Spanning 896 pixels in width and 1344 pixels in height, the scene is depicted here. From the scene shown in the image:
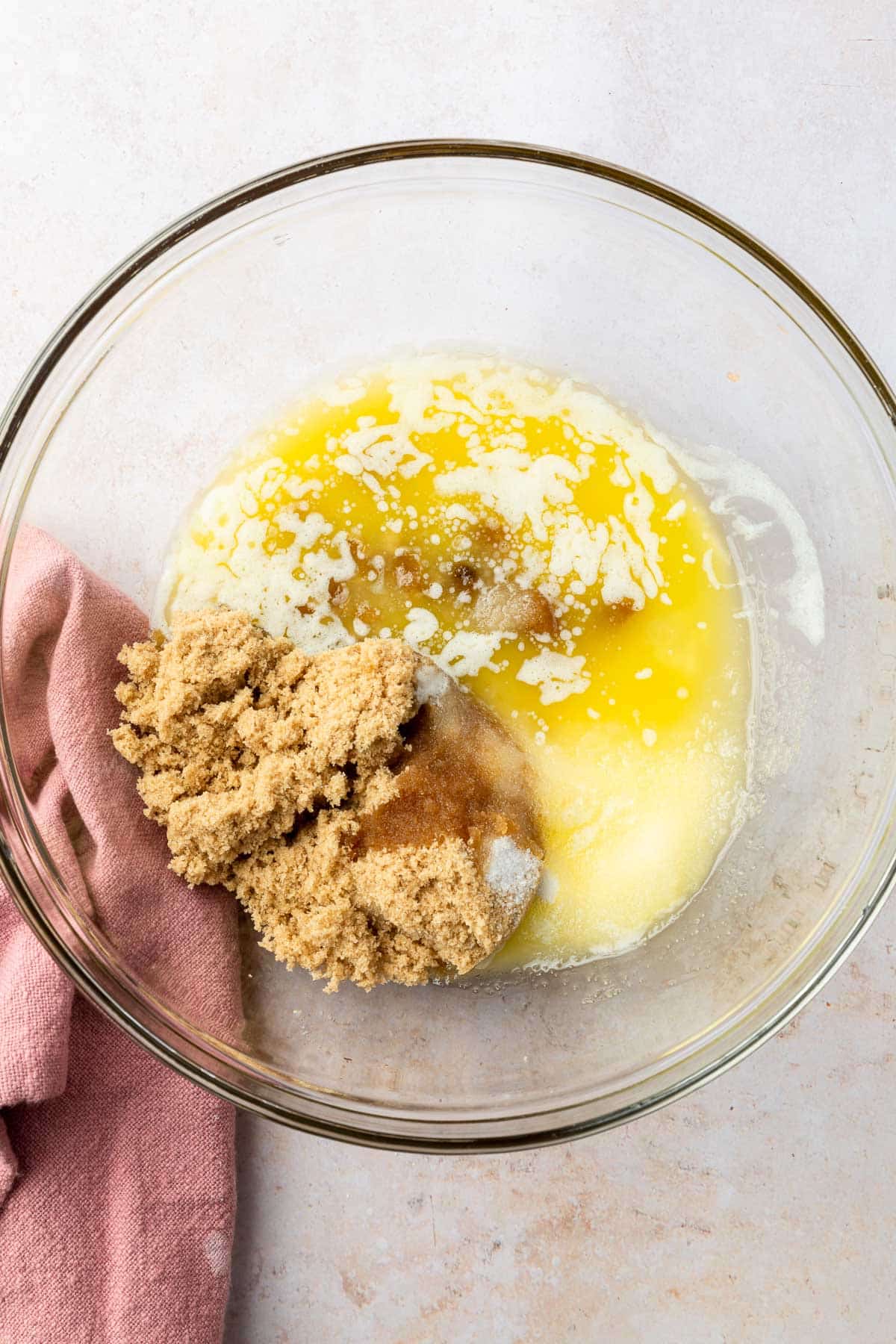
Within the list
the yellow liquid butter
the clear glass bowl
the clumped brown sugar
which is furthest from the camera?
the yellow liquid butter

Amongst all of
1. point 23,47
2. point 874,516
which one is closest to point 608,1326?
point 874,516

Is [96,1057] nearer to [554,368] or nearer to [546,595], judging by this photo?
[546,595]

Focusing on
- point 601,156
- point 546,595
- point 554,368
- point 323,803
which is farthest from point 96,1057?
point 601,156

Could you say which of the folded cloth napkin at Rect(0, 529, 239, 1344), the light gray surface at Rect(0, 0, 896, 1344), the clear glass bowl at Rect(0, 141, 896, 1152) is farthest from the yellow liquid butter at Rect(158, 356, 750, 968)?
the light gray surface at Rect(0, 0, 896, 1344)

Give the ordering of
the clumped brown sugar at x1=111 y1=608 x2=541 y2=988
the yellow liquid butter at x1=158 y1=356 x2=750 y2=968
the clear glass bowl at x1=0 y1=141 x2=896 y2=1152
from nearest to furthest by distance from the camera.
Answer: the clumped brown sugar at x1=111 y1=608 x2=541 y2=988 → the clear glass bowl at x1=0 y1=141 x2=896 y2=1152 → the yellow liquid butter at x1=158 y1=356 x2=750 y2=968

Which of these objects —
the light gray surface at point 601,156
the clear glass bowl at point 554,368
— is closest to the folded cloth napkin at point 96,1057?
the clear glass bowl at point 554,368

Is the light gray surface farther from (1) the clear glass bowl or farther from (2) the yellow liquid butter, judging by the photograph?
(2) the yellow liquid butter
